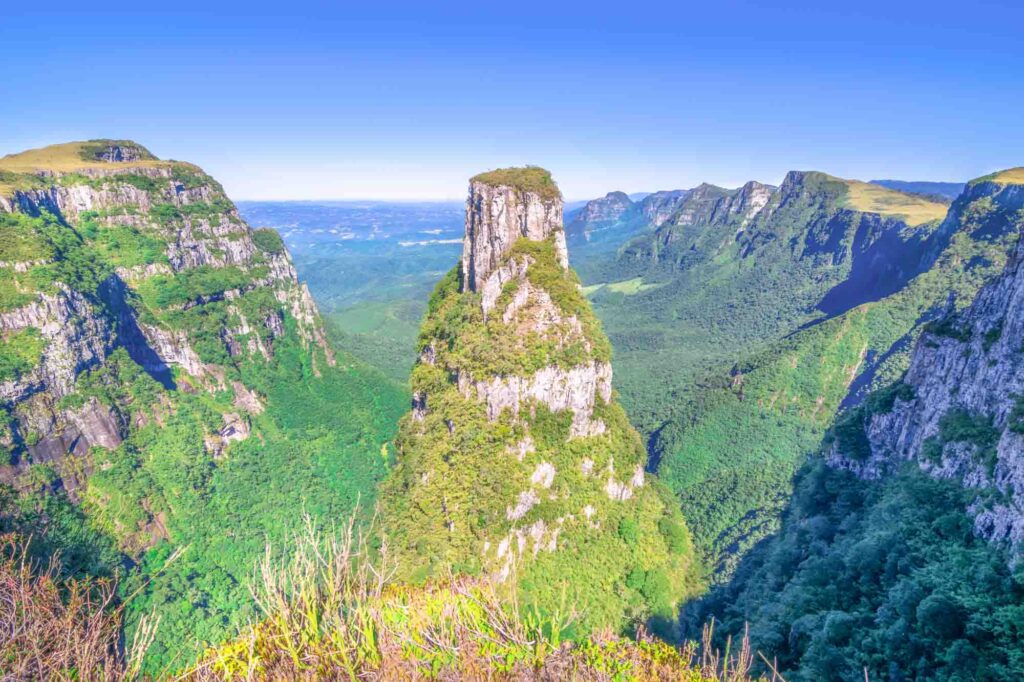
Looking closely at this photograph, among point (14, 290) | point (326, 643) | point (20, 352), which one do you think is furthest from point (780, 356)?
point (14, 290)

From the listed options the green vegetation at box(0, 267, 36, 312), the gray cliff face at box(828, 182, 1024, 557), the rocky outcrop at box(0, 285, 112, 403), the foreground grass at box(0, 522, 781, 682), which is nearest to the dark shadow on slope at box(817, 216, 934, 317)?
the gray cliff face at box(828, 182, 1024, 557)

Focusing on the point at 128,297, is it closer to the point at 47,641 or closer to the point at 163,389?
the point at 163,389

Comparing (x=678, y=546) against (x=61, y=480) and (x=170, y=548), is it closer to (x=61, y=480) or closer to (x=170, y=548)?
(x=170, y=548)

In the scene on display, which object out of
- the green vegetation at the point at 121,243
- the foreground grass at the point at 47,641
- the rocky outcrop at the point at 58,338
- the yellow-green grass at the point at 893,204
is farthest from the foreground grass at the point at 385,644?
the yellow-green grass at the point at 893,204

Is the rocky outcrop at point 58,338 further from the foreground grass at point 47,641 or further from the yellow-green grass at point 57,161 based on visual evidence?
the foreground grass at point 47,641

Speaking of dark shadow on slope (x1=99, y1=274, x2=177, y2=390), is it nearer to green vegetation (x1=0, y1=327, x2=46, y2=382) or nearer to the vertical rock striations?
green vegetation (x1=0, y1=327, x2=46, y2=382)

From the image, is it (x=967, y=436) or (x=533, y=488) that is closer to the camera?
(x=967, y=436)

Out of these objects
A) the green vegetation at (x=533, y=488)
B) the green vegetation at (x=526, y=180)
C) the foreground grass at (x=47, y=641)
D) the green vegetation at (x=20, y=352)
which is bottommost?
the green vegetation at (x=533, y=488)

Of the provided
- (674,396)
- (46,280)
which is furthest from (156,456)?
(674,396)
